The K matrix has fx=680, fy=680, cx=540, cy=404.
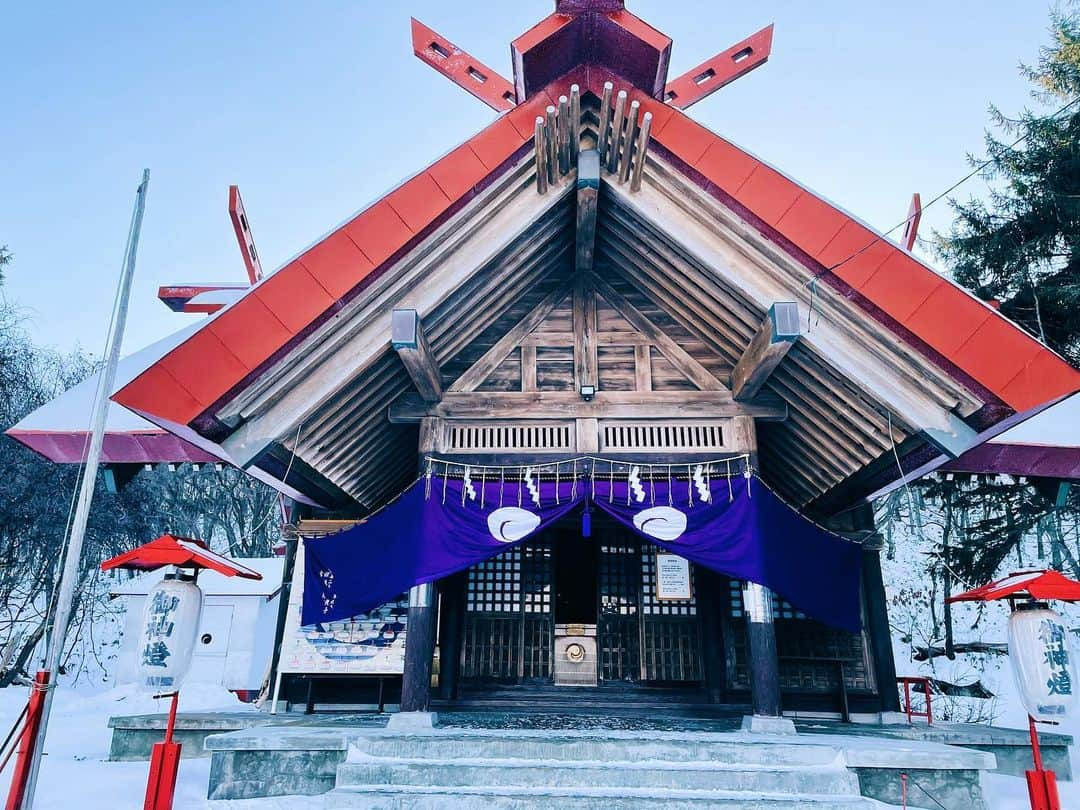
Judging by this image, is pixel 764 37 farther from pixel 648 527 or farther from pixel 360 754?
pixel 360 754

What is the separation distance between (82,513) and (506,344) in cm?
444

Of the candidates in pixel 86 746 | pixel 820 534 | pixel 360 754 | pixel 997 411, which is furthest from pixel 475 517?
pixel 86 746

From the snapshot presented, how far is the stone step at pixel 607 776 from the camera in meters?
5.07

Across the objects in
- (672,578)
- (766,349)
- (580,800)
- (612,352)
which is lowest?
(580,800)

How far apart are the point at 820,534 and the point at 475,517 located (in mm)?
3723

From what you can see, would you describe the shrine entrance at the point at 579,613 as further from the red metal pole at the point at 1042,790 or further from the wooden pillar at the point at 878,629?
the red metal pole at the point at 1042,790

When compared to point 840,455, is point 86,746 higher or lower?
lower

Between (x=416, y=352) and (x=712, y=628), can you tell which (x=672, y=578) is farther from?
(x=416, y=352)

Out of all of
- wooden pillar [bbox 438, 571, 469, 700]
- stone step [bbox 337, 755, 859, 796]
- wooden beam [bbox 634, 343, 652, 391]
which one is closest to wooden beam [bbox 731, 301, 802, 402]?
wooden beam [bbox 634, 343, 652, 391]

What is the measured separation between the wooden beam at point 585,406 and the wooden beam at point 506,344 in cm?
15

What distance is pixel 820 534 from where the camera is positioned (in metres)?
7.35

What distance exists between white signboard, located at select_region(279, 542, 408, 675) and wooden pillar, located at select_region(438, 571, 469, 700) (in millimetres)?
554

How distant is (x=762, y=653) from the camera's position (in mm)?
6723

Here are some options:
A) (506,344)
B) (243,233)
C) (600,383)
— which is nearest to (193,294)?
(243,233)
